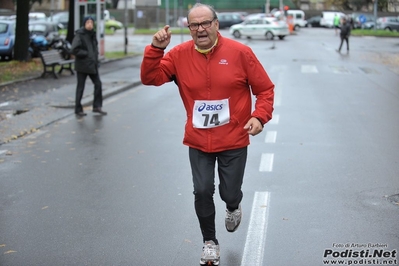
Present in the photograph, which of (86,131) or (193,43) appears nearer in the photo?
(193,43)

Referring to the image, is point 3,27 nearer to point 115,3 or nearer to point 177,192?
point 177,192

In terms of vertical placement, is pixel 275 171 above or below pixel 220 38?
below

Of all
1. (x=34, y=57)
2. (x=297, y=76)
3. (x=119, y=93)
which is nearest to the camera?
(x=119, y=93)

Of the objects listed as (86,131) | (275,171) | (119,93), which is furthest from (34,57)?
(275,171)

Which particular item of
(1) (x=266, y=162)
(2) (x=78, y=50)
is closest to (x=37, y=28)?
(2) (x=78, y=50)

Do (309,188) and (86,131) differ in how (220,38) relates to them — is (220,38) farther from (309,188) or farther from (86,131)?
(86,131)

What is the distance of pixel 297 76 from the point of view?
22.3m

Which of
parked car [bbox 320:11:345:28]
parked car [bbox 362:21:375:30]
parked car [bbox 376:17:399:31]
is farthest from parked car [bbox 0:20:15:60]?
parked car [bbox 320:11:345:28]

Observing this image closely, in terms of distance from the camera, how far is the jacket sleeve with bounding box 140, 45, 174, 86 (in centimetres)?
505

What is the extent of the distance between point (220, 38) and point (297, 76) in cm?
1738

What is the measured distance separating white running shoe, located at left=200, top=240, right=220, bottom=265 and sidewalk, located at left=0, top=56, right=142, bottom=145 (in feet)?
22.0

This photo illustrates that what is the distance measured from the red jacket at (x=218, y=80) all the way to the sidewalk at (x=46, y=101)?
666 centimetres

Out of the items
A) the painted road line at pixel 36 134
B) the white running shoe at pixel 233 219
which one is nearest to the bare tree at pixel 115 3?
the painted road line at pixel 36 134

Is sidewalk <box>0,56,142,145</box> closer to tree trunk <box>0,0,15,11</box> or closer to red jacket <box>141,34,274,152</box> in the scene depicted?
red jacket <box>141,34,274,152</box>
